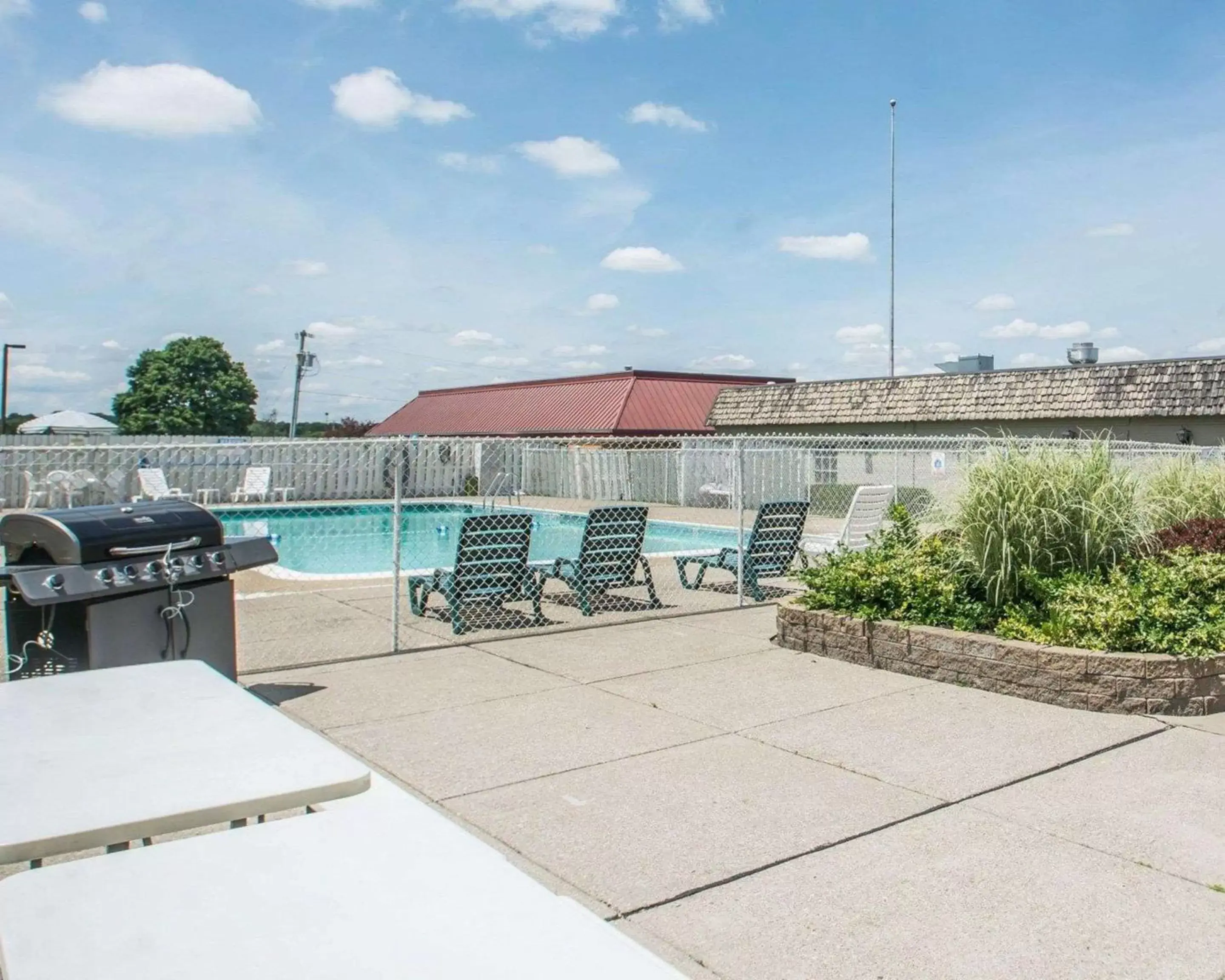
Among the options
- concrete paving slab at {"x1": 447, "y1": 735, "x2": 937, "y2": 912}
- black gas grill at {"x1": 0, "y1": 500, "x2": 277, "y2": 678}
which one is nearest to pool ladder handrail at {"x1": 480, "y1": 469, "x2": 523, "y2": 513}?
black gas grill at {"x1": 0, "y1": 500, "x2": 277, "y2": 678}

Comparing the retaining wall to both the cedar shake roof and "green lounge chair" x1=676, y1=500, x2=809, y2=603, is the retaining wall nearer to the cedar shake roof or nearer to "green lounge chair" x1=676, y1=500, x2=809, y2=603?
"green lounge chair" x1=676, y1=500, x2=809, y2=603

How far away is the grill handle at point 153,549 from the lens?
15.9ft

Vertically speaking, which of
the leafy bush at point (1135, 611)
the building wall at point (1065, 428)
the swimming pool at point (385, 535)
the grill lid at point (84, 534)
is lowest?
the swimming pool at point (385, 535)

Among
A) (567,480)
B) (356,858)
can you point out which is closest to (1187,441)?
(567,480)

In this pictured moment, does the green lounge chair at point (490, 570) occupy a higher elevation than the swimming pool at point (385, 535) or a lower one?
higher

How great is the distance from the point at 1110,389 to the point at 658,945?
20922 mm

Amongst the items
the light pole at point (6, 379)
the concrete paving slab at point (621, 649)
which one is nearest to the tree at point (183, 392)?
the light pole at point (6, 379)

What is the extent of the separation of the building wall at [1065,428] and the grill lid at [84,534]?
49.3ft

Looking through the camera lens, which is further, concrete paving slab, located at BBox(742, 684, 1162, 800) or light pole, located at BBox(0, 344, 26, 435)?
light pole, located at BBox(0, 344, 26, 435)

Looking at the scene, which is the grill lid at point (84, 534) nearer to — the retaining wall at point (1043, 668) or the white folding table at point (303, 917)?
the white folding table at point (303, 917)

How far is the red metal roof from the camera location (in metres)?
32.7

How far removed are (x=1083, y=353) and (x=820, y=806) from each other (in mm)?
27499

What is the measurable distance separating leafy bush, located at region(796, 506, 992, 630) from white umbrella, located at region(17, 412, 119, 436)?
34162mm

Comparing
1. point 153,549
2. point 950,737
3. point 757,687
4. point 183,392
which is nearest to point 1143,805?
point 950,737
